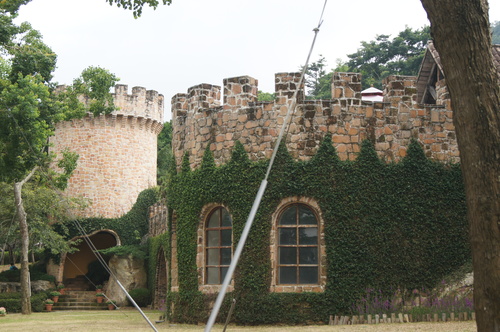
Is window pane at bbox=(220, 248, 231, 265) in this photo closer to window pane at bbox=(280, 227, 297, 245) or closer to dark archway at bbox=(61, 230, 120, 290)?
window pane at bbox=(280, 227, 297, 245)

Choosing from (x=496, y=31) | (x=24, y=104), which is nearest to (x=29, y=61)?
(x=24, y=104)

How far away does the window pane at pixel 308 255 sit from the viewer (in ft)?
48.1

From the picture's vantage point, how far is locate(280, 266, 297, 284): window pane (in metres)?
14.6

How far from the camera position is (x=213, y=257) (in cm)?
1562

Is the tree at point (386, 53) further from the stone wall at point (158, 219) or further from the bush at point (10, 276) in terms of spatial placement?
the bush at point (10, 276)

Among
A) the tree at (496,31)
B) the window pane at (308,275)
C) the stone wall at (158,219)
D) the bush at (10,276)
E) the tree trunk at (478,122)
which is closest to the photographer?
the tree trunk at (478,122)

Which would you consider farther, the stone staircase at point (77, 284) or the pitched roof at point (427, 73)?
the stone staircase at point (77, 284)

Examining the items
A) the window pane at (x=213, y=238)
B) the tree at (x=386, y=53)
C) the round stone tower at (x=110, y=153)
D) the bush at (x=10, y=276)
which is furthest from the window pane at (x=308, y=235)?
the tree at (x=386, y=53)

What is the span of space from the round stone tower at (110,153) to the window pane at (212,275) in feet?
60.0

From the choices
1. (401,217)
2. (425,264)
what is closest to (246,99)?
(401,217)

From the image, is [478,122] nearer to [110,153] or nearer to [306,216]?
[306,216]

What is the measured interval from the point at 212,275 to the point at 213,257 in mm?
409

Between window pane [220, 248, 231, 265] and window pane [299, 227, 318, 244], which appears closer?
window pane [299, 227, 318, 244]

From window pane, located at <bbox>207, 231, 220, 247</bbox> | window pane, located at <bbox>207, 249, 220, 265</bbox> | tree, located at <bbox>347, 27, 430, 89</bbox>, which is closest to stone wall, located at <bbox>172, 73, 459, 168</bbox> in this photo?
window pane, located at <bbox>207, 231, 220, 247</bbox>
